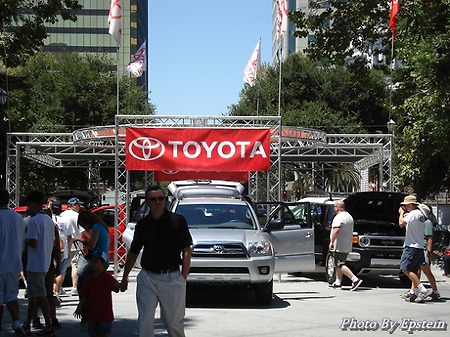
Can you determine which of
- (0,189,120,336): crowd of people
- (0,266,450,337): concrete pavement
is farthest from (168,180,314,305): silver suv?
(0,189,120,336): crowd of people

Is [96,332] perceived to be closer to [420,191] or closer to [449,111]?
[449,111]

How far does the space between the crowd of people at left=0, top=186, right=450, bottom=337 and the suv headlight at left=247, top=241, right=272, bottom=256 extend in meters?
2.51

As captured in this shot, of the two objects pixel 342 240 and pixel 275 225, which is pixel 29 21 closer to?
pixel 275 225

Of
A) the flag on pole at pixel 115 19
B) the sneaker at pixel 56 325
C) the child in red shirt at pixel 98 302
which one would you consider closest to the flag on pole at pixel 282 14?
the flag on pole at pixel 115 19

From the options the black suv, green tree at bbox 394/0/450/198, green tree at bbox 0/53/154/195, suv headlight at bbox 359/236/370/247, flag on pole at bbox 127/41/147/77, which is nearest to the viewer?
green tree at bbox 394/0/450/198

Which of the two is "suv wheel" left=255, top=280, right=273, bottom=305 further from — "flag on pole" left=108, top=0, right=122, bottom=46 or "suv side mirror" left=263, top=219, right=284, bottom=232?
"flag on pole" left=108, top=0, right=122, bottom=46

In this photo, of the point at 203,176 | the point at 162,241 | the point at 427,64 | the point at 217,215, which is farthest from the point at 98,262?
the point at 203,176

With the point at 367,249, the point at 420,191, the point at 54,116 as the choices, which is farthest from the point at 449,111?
the point at 54,116

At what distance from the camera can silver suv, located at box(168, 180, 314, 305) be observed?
13.0 metres

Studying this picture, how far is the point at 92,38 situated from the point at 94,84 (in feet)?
186

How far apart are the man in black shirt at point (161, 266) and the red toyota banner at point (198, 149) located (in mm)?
9702

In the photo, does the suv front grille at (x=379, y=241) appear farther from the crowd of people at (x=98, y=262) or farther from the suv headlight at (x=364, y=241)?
the crowd of people at (x=98, y=262)

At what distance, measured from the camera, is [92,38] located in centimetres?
10575

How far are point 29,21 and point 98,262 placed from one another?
1071cm
